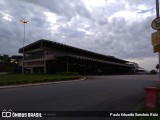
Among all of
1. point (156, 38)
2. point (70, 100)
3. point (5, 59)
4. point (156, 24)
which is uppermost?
point (5, 59)

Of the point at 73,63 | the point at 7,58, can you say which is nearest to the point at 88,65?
the point at 73,63

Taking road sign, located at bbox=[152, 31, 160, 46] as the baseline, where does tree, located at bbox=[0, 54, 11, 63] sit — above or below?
above

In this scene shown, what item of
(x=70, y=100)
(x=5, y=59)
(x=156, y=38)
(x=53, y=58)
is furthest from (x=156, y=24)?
(x=5, y=59)

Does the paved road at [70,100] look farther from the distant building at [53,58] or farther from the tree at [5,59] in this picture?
the tree at [5,59]

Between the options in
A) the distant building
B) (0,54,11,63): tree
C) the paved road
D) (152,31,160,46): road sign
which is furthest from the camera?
(0,54,11,63): tree

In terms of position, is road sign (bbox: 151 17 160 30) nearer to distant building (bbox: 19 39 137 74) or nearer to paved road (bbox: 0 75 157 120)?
paved road (bbox: 0 75 157 120)

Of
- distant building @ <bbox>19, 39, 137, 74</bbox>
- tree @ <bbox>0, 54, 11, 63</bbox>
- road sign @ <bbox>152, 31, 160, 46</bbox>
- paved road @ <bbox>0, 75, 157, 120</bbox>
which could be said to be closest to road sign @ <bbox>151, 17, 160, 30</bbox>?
road sign @ <bbox>152, 31, 160, 46</bbox>

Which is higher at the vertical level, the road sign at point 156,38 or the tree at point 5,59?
the tree at point 5,59

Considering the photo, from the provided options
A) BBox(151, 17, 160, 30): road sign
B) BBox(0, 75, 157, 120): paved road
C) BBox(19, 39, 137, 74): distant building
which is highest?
BBox(19, 39, 137, 74): distant building

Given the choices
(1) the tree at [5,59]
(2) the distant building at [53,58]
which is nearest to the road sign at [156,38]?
(2) the distant building at [53,58]

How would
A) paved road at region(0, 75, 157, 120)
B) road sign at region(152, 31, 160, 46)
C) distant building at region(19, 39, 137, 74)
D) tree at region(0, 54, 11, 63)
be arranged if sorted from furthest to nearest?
tree at region(0, 54, 11, 63)
distant building at region(19, 39, 137, 74)
paved road at region(0, 75, 157, 120)
road sign at region(152, 31, 160, 46)

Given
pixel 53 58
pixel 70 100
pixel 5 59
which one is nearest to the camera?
pixel 70 100

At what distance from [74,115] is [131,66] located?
451 ft

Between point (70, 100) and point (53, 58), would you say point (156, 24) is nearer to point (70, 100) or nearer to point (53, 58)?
point (70, 100)
